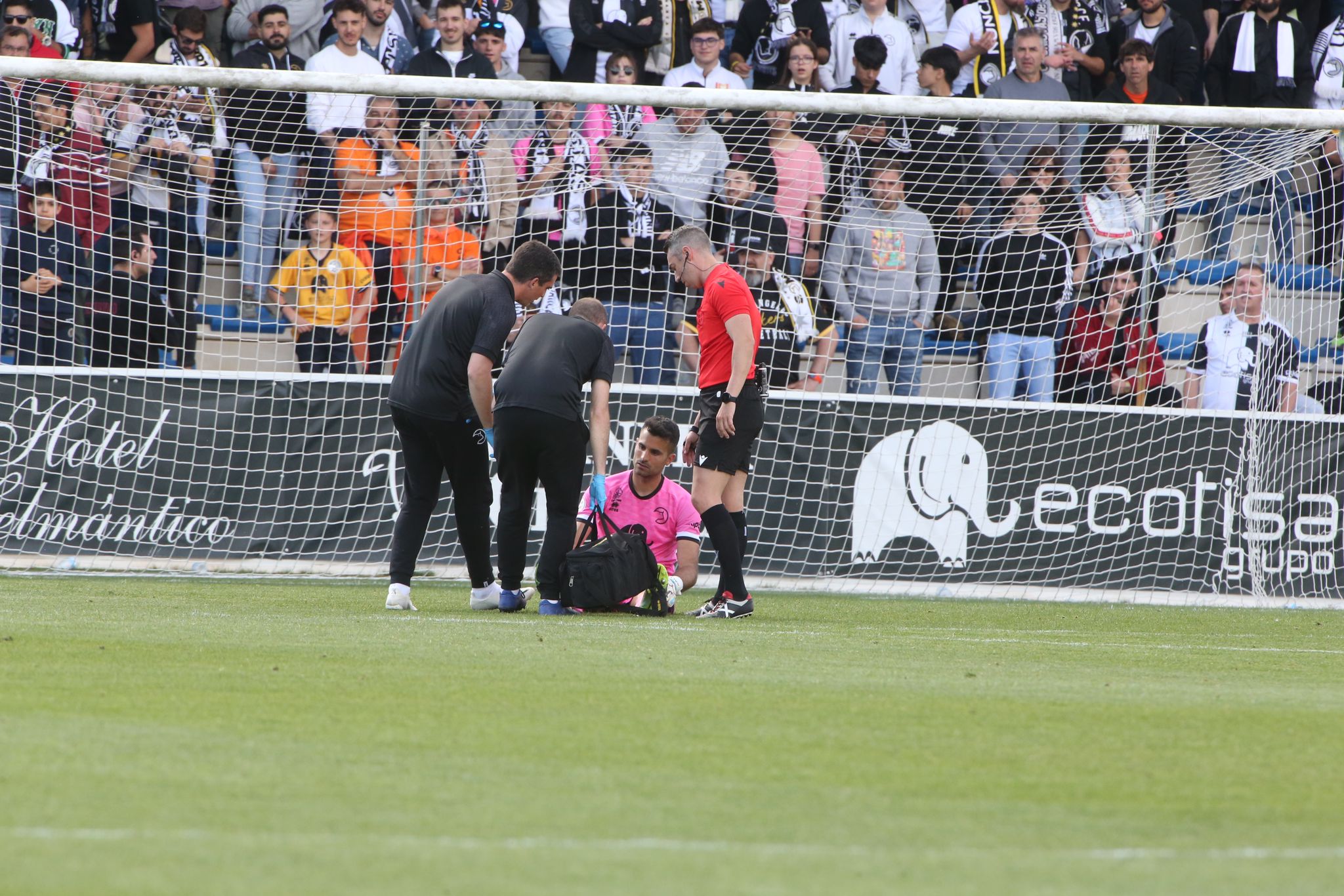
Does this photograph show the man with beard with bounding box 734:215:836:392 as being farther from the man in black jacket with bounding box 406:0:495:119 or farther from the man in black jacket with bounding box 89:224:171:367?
the man in black jacket with bounding box 89:224:171:367

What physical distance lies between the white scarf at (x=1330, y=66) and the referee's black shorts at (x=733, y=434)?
9402 millimetres

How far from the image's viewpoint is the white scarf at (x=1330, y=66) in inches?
632

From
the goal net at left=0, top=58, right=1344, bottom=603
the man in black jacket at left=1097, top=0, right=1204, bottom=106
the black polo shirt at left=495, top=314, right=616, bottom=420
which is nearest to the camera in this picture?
the black polo shirt at left=495, top=314, right=616, bottom=420

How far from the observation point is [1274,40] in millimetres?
15898

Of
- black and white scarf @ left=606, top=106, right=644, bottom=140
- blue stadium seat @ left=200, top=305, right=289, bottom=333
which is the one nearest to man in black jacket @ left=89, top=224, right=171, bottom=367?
blue stadium seat @ left=200, top=305, right=289, bottom=333

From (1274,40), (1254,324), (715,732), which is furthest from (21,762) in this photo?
(1274,40)

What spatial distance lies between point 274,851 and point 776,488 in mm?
9071

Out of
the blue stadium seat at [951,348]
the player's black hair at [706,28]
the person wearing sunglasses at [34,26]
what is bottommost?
the blue stadium seat at [951,348]

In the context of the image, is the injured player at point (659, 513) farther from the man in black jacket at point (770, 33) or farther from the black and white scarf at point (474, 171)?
the man in black jacket at point (770, 33)

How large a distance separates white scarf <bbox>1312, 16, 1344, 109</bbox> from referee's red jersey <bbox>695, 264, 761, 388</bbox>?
9174 mm

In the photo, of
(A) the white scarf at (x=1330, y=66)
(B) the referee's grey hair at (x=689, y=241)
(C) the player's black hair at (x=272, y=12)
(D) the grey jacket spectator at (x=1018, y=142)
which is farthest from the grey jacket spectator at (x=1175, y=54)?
(B) the referee's grey hair at (x=689, y=241)

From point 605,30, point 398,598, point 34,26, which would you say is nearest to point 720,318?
point 398,598

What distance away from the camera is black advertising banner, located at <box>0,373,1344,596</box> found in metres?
12.1

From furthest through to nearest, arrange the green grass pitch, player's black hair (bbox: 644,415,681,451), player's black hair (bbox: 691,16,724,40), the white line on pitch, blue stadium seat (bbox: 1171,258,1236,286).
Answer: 1. player's black hair (bbox: 691,16,724,40)
2. blue stadium seat (bbox: 1171,258,1236,286)
3. player's black hair (bbox: 644,415,681,451)
4. the white line on pitch
5. the green grass pitch
